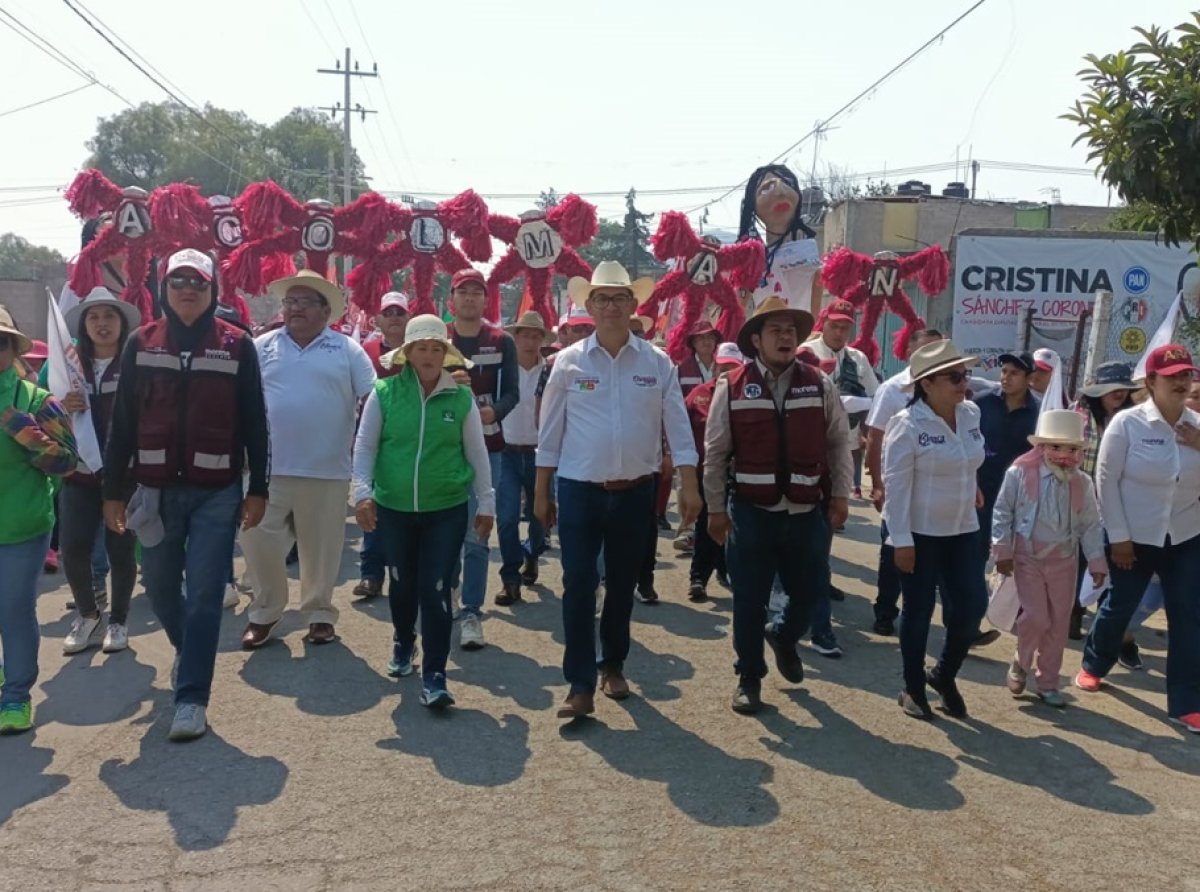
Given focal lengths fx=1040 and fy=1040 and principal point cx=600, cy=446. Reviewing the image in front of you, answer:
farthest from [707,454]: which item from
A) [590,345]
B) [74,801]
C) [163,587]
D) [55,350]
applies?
[55,350]

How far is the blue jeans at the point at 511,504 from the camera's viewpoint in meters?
7.05

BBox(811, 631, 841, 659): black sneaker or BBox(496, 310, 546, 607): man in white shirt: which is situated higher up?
BBox(496, 310, 546, 607): man in white shirt

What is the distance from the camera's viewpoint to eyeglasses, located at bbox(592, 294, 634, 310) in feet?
16.4

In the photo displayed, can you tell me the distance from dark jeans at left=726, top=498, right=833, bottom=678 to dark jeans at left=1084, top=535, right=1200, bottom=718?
5.70 feet

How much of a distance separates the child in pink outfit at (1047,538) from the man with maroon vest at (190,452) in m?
3.87

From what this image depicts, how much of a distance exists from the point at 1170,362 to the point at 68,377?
6.13 metres

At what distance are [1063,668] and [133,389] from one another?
537 centimetres

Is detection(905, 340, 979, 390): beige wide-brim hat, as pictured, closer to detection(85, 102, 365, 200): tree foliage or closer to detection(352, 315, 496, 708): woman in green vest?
detection(352, 315, 496, 708): woman in green vest

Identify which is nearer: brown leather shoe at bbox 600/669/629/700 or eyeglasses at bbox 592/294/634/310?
eyeglasses at bbox 592/294/634/310

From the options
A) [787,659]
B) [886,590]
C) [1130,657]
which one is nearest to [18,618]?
[787,659]

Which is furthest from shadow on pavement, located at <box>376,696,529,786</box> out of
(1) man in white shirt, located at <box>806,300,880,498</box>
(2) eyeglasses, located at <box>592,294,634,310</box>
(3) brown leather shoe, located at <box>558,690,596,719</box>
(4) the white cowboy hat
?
(1) man in white shirt, located at <box>806,300,880,498</box>

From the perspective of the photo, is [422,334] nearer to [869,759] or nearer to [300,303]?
[300,303]

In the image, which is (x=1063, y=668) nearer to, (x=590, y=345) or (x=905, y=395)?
(x=905, y=395)

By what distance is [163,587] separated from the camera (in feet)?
16.2
